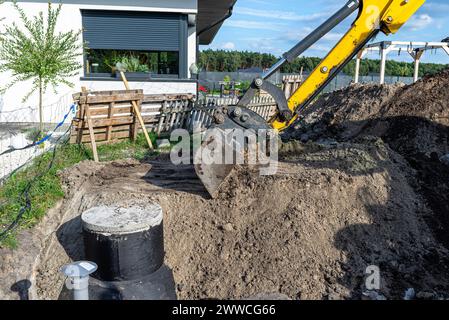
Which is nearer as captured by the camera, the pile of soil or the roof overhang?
the pile of soil

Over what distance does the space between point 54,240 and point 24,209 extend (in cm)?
66

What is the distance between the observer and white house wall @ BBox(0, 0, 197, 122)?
11008 mm

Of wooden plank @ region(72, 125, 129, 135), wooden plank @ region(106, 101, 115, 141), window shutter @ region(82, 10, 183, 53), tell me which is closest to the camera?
wooden plank @ region(72, 125, 129, 135)

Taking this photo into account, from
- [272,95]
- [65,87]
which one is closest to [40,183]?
[272,95]

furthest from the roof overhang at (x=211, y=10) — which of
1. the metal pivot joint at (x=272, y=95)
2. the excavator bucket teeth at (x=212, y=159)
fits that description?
the excavator bucket teeth at (x=212, y=159)

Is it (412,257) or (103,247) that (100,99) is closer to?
(103,247)

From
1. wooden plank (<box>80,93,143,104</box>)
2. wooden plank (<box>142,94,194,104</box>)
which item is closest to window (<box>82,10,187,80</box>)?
wooden plank (<box>142,94,194,104</box>)

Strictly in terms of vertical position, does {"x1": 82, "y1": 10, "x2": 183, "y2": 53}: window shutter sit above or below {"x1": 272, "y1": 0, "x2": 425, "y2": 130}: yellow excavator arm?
above

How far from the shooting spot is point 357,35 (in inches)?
216

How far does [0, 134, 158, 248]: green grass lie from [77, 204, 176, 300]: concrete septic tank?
1.28 m

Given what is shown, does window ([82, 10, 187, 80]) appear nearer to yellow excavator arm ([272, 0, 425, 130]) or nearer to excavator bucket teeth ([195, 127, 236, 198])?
yellow excavator arm ([272, 0, 425, 130])

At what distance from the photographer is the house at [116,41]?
11055mm

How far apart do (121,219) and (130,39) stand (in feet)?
27.5

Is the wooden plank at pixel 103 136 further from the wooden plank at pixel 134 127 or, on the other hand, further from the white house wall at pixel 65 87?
the white house wall at pixel 65 87
